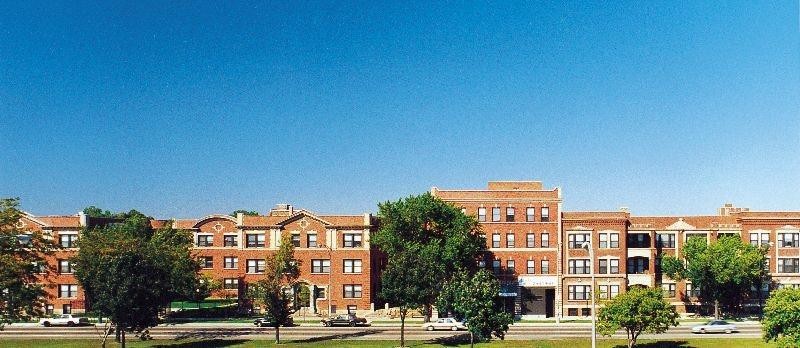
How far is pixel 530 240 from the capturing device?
83.8m

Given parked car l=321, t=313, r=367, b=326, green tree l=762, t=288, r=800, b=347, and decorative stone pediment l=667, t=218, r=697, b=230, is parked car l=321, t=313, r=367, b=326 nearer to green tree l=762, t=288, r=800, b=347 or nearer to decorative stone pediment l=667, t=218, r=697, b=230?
green tree l=762, t=288, r=800, b=347

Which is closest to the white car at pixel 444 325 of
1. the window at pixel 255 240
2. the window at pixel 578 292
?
the window at pixel 578 292

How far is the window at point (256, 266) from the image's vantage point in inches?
3329

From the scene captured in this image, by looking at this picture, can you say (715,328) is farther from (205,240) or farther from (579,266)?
(205,240)

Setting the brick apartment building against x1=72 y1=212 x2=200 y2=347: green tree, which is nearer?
x1=72 y1=212 x2=200 y2=347: green tree

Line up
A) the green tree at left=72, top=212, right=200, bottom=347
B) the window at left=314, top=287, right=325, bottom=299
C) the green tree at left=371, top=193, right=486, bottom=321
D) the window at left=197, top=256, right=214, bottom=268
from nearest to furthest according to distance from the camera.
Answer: the green tree at left=72, top=212, right=200, bottom=347, the green tree at left=371, top=193, right=486, bottom=321, the window at left=314, top=287, right=325, bottom=299, the window at left=197, top=256, right=214, bottom=268

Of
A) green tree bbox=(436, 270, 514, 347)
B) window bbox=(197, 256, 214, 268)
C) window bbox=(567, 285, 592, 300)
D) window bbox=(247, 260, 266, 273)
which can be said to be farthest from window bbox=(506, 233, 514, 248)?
green tree bbox=(436, 270, 514, 347)

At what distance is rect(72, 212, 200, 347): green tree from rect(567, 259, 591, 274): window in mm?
39343

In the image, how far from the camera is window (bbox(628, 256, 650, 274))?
83.5 metres

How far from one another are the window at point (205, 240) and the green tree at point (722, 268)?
47777 millimetres

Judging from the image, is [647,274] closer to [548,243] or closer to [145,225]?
[548,243]

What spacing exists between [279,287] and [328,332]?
312 inches

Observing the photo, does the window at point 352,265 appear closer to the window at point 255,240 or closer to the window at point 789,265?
the window at point 255,240

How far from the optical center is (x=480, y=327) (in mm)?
49312
